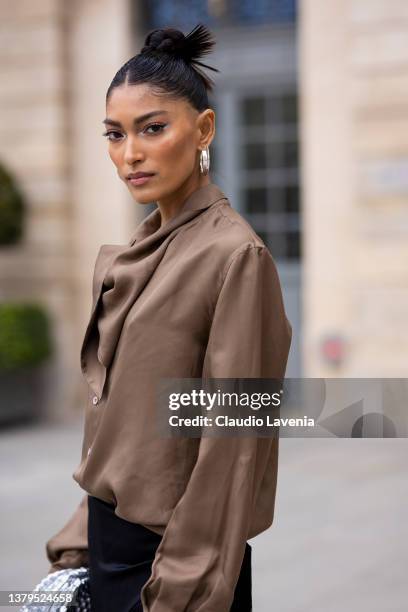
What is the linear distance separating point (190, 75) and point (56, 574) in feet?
3.39

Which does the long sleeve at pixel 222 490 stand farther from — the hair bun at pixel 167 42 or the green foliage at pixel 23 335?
the green foliage at pixel 23 335

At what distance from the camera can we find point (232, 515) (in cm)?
165

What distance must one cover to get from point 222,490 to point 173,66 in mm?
783

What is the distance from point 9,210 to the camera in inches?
348

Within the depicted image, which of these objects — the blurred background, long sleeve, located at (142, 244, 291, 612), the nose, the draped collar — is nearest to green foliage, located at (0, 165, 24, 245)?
the blurred background

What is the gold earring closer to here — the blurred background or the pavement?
the pavement

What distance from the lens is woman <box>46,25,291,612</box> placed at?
5.40 ft

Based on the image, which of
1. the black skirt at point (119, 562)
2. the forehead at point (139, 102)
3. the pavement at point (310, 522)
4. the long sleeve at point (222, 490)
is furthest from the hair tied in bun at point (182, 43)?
the pavement at point (310, 522)

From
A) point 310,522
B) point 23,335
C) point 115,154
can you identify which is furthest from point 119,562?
point 23,335

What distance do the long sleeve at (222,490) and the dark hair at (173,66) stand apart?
35 centimetres

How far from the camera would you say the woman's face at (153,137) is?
1.77 m

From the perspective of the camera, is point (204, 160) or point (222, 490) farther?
point (204, 160)

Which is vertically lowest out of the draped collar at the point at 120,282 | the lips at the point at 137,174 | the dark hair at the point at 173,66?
the draped collar at the point at 120,282

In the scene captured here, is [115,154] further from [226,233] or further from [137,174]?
[226,233]
